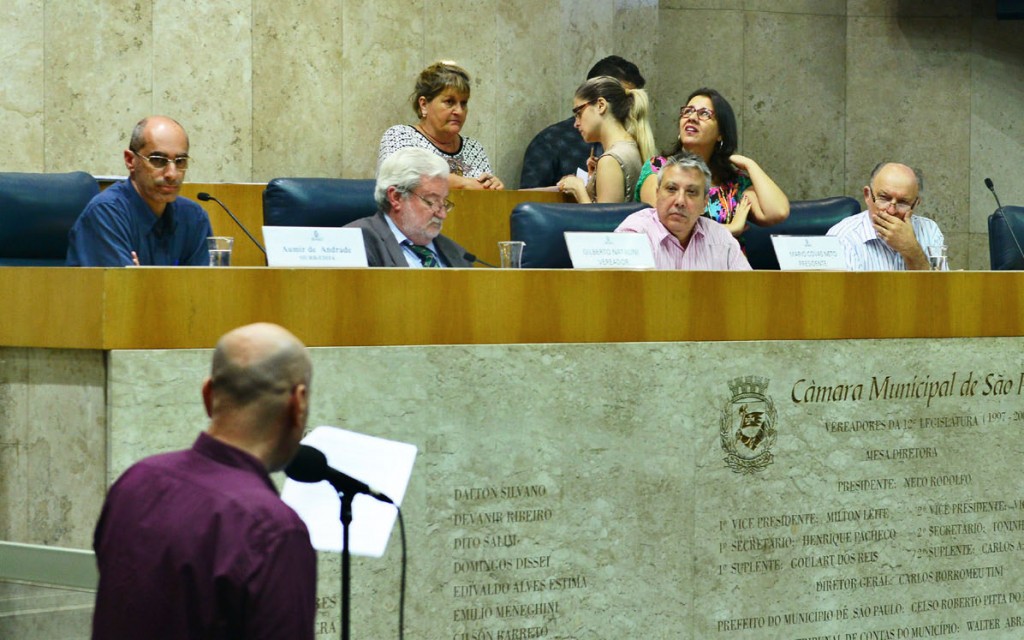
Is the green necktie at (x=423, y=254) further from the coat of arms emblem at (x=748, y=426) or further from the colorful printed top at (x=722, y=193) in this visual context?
the colorful printed top at (x=722, y=193)

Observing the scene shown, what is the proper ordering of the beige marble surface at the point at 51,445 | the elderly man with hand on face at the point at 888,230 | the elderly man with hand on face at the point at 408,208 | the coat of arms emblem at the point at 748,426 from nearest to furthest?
the beige marble surface at the point at 51,445
the coat of arms emblem at the point at 748,426
the elderly man with hand on face at the point at 408,208
the elderly man with hand on face at the point at 888,230

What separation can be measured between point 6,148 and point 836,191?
400 centimetres

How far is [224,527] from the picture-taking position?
1.36 meters

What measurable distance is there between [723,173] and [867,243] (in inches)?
21.5

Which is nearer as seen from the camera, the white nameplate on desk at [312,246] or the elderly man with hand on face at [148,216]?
the white nameplate on desk at [312,246]

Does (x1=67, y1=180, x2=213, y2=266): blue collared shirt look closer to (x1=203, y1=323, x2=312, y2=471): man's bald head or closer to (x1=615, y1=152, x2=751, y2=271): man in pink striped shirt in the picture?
(x1=615, y1=152, x2=751, y2=271): man in pink striped shirt

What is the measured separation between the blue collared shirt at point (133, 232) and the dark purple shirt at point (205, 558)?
2005mm

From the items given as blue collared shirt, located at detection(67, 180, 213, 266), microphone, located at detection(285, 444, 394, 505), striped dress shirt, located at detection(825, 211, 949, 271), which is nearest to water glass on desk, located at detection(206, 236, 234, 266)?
blue collared shirt, located at detection(67, 180, 213, 266)

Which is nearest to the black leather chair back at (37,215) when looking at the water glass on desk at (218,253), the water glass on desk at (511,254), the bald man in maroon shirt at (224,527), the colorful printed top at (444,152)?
the water glass on desk at (218,253)

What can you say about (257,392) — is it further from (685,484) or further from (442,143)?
(442,143)

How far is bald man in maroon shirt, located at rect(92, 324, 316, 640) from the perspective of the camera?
1.35 metres

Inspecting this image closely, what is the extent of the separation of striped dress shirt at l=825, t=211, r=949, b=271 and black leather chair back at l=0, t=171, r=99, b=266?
91.0 inches

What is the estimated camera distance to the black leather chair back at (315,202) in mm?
3875

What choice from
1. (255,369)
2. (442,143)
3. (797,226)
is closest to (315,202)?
(442,143)
